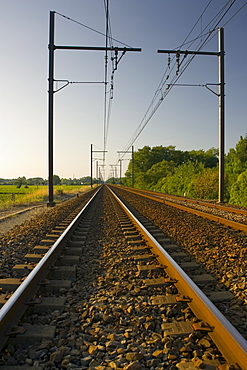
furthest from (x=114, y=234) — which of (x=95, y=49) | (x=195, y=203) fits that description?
(x=195, y=203)

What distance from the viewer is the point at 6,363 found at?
2.31 m

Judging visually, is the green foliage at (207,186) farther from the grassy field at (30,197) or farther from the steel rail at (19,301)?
the steel rail at (19,301)

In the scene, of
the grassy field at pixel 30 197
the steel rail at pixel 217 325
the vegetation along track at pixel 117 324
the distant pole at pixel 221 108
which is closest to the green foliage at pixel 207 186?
the distant pole at pixel 221 108

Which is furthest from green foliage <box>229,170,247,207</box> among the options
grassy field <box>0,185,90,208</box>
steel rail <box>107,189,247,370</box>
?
steel rail <box>107,189,247,370</box>

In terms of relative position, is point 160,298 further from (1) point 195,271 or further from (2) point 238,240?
(2) point 238,240

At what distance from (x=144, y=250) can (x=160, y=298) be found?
2321mm

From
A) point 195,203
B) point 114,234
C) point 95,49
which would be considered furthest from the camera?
point 195,203

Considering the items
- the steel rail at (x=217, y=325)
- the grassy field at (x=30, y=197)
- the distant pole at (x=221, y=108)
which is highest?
the distant pole at (x=221, y=108)

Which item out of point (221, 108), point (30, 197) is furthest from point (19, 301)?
point (30, 197)

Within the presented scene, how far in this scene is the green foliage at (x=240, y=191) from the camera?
56.7ft

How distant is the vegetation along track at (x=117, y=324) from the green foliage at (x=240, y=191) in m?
13.8

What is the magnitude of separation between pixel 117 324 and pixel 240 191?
16276mm

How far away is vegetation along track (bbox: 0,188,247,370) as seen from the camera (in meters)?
2.36

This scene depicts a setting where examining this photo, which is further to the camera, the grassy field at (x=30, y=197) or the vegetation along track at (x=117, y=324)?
the grassy field at (x=30, y=197)
